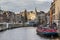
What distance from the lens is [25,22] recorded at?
60.8 m

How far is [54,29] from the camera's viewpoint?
2192 centimetres

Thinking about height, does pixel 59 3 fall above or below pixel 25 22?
above

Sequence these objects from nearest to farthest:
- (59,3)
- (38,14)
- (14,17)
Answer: (59,3), (38,14), (14,17)

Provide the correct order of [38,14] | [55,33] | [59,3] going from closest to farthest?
[55,33], [59,3], [38,14]

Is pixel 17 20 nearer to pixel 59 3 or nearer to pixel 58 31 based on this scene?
pixel 59 3

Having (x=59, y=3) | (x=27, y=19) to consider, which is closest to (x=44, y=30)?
(x=59, y=3)

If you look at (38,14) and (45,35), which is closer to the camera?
(45,35)

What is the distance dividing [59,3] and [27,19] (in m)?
28.0

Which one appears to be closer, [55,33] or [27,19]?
[55,33]

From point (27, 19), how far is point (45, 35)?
127 feet

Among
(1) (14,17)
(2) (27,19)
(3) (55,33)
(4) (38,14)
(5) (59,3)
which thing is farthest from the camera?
(1) (14,17)

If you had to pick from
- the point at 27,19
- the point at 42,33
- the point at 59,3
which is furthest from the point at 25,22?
the point at 42,33

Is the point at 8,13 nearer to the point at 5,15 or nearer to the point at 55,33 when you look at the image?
the point at 5,15

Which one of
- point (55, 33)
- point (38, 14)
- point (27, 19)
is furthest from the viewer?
point (27, 19)
